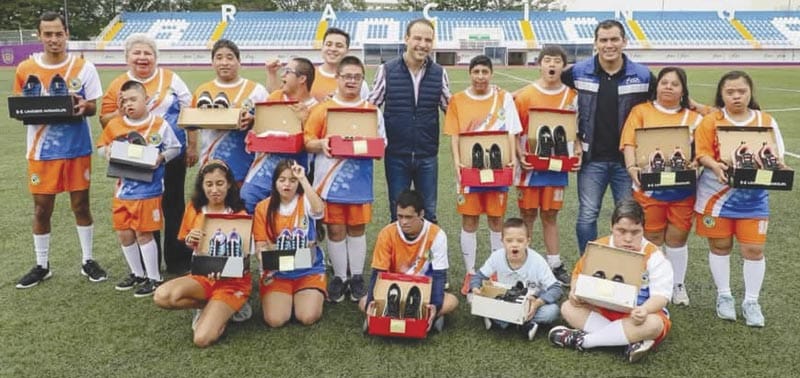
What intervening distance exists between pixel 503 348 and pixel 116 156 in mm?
2946

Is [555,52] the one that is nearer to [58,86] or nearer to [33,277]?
[58,86]

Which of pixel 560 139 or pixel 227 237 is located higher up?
pixel 560 139

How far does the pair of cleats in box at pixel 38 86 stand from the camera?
4.64m

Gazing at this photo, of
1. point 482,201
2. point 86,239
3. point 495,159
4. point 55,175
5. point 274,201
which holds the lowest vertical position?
point 86,239

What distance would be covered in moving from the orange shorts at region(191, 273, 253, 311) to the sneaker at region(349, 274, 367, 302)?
32.3 inches

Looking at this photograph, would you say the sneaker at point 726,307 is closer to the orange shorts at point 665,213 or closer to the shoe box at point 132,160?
the orange shorts at point 665,213

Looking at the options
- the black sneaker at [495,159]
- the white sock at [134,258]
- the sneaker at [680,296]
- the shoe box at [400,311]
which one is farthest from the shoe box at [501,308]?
the white sock at [134,258]

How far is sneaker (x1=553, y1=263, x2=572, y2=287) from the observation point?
486 cm

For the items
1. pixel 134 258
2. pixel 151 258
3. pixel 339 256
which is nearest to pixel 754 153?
pixel 339 256

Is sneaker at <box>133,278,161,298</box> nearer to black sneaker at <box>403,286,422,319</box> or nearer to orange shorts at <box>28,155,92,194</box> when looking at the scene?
orange shorts at <box>28,155,92,194</box>

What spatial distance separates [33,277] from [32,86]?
4.92ft

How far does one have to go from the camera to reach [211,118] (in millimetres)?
4301

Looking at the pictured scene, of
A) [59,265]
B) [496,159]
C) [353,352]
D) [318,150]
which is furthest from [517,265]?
[59,265]

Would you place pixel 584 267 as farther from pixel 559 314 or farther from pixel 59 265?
pixel 59 265
